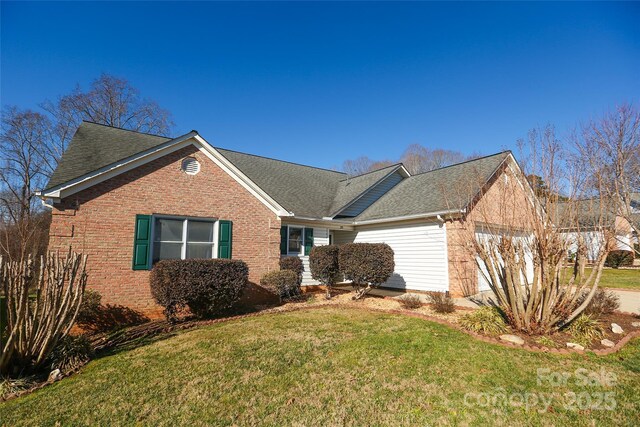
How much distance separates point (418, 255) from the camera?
39.4ft

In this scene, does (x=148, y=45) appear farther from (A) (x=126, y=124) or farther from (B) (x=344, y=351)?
(B) (x=344, y=351)

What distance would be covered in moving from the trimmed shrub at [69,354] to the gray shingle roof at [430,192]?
34.5 ft

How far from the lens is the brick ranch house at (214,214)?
7.76m

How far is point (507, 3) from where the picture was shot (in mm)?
10680

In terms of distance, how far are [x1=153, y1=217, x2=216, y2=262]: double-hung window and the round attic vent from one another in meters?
1.51

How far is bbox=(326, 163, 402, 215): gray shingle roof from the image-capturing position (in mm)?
14766

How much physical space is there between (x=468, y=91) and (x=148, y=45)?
15334 millimetres

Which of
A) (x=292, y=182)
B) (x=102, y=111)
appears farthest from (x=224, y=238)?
(x=102, y=111)

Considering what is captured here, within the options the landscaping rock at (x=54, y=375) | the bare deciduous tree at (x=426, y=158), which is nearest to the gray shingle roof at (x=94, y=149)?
the landscaping rock at (x=54, y=375)

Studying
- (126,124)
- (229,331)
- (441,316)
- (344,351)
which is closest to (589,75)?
(441,316)

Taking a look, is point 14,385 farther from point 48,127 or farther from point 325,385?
point 48,127

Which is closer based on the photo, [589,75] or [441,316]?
[441,316]

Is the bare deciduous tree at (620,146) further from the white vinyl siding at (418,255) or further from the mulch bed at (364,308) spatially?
the white vinyl siding at (418,255)

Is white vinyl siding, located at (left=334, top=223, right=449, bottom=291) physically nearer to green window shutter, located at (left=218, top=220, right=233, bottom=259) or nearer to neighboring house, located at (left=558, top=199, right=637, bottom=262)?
neighboring house, located at (left=558, top=199, right=637, bottom=262)
